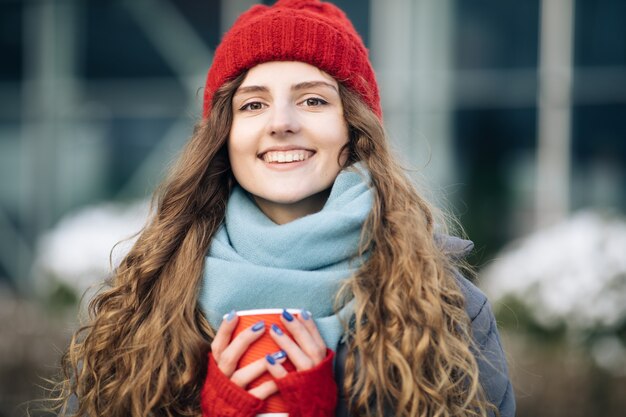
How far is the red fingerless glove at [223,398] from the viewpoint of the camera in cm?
211

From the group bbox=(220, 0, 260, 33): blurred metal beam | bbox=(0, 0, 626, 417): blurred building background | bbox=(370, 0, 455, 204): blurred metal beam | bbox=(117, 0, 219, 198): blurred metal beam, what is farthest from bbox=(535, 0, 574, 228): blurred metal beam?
bbox=(117, 0, 219, 198): blurred metal beam

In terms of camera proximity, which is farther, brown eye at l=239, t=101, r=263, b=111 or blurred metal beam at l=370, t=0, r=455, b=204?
blurred metal beam at l=370, t=0, r=455, b=204

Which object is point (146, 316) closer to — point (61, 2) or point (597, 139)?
point (597, 139)

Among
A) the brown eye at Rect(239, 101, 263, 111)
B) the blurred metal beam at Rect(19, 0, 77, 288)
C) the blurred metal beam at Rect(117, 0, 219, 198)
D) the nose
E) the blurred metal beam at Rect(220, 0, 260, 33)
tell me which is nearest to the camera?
the nose

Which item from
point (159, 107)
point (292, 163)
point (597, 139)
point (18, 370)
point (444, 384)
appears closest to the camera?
point (444, 384)

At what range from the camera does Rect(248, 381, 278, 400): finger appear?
2.13 meters

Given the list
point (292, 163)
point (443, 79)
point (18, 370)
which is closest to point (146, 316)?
point (292, 163)

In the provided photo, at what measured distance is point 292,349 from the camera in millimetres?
2137

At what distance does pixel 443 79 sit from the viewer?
30.1 ft

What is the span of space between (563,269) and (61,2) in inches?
277

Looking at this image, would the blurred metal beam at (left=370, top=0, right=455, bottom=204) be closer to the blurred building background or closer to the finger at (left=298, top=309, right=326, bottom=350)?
the blurred building background

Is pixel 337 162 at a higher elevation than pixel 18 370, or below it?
higher

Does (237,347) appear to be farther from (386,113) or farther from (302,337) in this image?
(386,113)

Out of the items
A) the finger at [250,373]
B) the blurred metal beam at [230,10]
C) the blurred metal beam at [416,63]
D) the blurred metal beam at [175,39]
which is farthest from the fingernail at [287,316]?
the blurred metal beam at [175,39]
